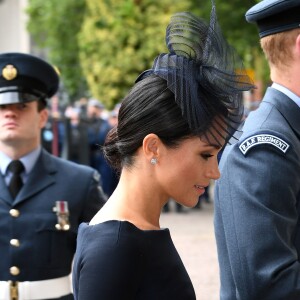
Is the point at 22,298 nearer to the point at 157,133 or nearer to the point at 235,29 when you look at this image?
the point at 157,133

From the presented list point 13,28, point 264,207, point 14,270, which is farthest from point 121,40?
point 13,28

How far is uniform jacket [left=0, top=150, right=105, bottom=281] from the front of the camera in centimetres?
344

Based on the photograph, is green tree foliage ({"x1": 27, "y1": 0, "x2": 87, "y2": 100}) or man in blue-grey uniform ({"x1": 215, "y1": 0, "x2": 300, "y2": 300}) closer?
man in blue-grey uniform ({"x1": 215, "y1": 0, "x2": 300, "y2": 300})

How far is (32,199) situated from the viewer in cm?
358

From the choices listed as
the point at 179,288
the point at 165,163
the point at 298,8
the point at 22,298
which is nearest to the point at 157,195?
the point at 165,163

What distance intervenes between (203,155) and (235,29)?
42.1 ft

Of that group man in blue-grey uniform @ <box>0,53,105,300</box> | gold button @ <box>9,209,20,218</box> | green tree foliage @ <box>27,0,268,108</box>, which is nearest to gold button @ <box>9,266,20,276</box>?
man in blue-grey uniform @ <box>0,53,105,300</box>

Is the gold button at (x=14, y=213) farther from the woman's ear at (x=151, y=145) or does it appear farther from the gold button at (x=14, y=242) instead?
the woman's ear at (x=151, y=145)

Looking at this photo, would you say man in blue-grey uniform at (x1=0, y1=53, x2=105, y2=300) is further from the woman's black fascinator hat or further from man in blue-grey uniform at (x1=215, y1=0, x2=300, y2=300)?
the woman's black fascinator hat

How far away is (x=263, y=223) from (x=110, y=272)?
578 millimetres

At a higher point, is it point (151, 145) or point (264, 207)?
point (151, 145)

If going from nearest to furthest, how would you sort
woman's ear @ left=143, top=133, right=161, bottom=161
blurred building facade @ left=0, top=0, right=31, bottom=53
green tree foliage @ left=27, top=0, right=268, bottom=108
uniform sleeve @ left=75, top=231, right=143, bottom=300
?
uniform sleeve @ left=75, top=231, right=143, bottom=300 < woman's ear @ left=143, top=133, right=161, bottom=161 < green tree foliage @ left=27, top=0, right=268, bottom=108 < blurred building facade @ left=0, top=0, right=31, bottom=53

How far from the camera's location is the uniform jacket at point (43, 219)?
344cm

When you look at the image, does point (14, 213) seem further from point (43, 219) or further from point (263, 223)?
point (263, 223)
